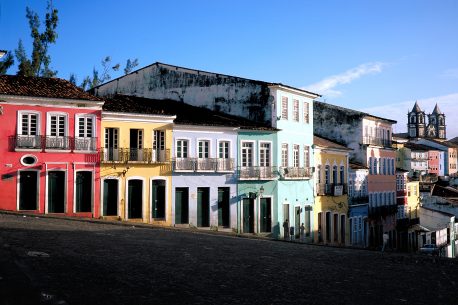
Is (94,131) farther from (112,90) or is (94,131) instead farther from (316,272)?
(316,272)

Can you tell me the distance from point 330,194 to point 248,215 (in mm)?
8494

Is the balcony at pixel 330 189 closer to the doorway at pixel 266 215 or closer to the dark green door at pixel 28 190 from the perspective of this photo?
the doorway at pixel 266 215

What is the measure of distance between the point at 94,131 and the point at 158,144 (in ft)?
12.0

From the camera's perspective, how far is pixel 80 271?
11.5 metres

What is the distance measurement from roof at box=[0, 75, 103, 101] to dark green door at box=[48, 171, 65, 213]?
3831 mm

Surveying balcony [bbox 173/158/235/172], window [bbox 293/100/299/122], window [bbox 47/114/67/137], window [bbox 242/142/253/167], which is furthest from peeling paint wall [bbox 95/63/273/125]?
window [bbox 47/114/67/137]

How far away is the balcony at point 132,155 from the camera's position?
28.3 meters

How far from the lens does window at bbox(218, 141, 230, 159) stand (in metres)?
32.1

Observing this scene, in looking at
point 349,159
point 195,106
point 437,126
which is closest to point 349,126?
point 349,159

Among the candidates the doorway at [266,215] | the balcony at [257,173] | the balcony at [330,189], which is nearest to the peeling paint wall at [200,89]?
the balcony at [257,173]

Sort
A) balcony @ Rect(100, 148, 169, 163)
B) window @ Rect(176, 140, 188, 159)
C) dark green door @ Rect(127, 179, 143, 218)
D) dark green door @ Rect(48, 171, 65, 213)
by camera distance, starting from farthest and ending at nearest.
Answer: window @ Rect(176, 140, 188, 159)
dark green door @ Rect(127, 179, 143, 218)
balcony @ Rect(100, 148, 169, 163)
dark green door @ Rect(48, 171, 65, 213)

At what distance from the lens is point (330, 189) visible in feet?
127

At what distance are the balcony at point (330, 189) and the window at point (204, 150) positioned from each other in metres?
9.73

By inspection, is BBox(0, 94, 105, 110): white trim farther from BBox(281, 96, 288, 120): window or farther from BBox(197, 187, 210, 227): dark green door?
BBox(281, 96, 288, 120): window
